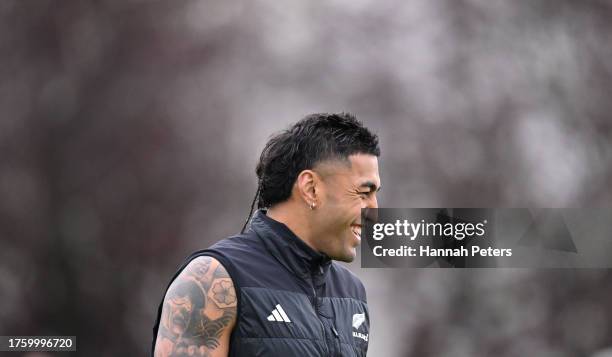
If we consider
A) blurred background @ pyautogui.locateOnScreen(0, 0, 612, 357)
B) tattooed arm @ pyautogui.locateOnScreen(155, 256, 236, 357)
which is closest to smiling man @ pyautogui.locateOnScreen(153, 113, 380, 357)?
tattooed arm @ pyautogui.locateOnScreen(155, 256, 236, 357)

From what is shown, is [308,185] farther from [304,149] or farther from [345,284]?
[345,284]

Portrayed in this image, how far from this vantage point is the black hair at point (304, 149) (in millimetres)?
3203

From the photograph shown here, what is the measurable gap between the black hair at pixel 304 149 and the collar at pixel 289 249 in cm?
12

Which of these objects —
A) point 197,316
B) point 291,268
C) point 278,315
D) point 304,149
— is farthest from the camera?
point 304,149

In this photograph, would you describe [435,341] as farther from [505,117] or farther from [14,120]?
[14,120]

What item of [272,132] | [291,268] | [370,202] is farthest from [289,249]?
[272,132]

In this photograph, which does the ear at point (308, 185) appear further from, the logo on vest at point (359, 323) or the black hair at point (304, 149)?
the logo on vest at point (359, 323)

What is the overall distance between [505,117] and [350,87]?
4.26 feet

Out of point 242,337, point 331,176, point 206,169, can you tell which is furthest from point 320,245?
point 206,169

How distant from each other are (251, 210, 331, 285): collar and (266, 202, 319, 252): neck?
0.02 meters

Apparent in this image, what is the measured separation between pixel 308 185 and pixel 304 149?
132 millimetres

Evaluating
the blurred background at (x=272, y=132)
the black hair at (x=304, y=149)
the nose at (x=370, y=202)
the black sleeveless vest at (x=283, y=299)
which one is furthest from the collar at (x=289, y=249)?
the blurred background at (x=272, y=132)

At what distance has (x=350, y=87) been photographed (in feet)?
23.7

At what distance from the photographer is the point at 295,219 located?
3.17m
